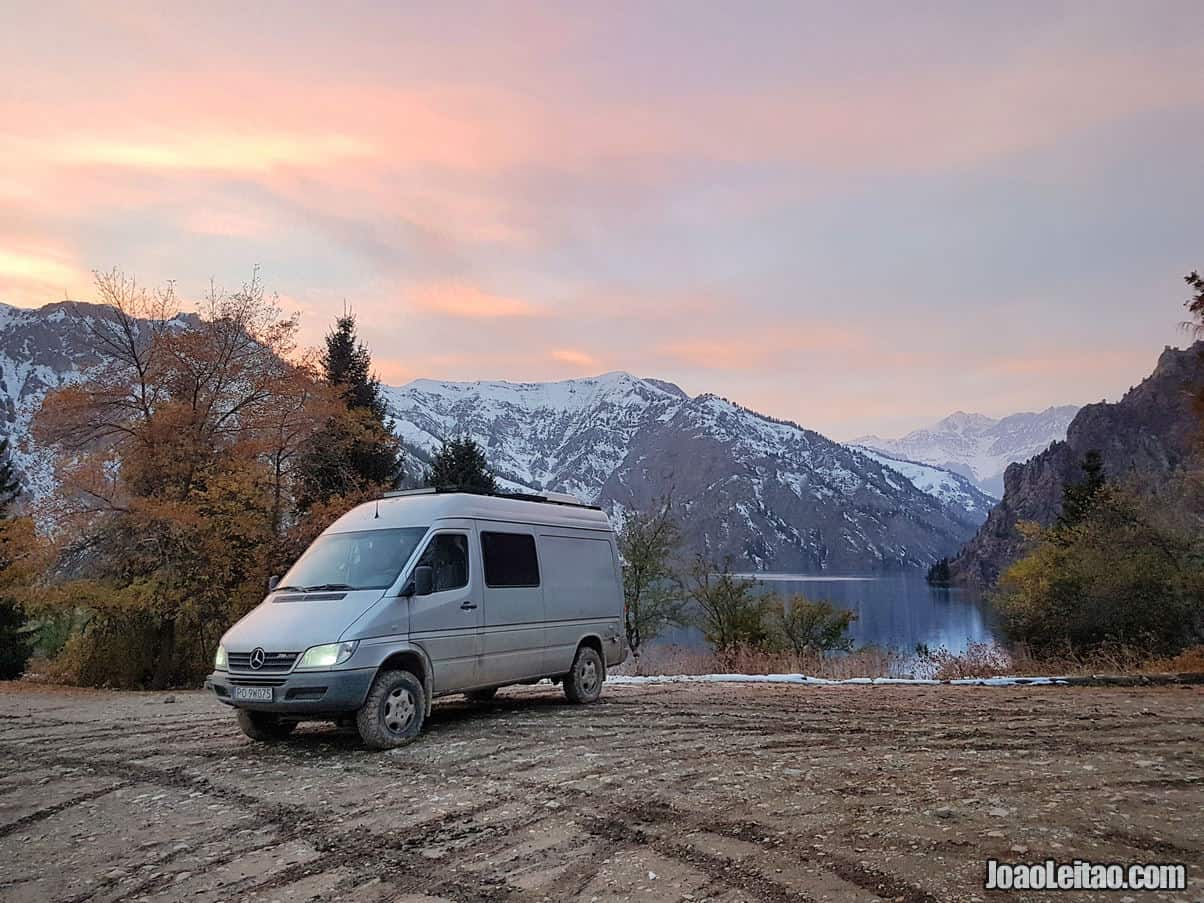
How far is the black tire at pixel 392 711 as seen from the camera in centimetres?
801

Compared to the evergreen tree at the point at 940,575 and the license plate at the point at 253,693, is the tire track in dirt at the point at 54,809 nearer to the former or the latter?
the license plate at the point at 253,693

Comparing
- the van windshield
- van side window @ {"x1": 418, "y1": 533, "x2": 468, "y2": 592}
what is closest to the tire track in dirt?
the van windshield

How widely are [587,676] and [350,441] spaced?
615 inches

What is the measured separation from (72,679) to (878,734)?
22.5 metres

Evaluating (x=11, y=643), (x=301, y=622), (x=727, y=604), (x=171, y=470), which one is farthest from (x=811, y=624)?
(x=301, y=622)

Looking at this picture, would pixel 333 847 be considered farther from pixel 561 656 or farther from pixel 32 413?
pixel 32 413

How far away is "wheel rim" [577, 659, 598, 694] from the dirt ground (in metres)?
1.29

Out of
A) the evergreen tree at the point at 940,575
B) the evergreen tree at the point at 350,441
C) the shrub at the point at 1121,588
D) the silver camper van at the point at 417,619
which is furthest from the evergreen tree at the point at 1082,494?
the evergreen tree at the point at 940,575

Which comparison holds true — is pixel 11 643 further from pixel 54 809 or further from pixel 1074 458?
pixel 1074 458

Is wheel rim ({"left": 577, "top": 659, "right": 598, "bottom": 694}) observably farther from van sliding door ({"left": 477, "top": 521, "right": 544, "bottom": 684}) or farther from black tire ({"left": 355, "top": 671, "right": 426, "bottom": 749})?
black tire ({"left": 355, "top": 671, "right": 426, "bottom": 749})

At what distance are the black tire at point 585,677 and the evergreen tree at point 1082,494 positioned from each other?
38803 millimetres

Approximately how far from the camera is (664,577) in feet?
151

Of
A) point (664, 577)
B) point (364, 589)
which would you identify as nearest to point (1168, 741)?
point (364, 589)

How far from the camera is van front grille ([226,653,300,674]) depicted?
7879mm
